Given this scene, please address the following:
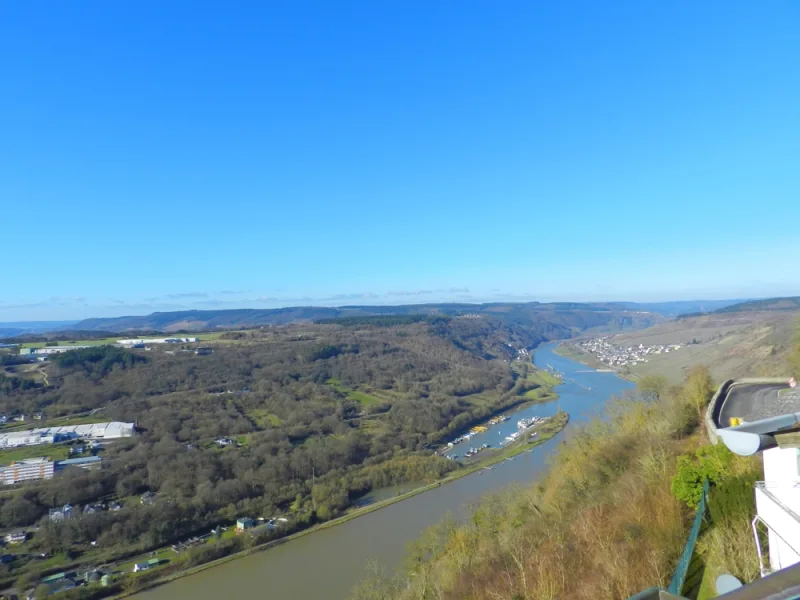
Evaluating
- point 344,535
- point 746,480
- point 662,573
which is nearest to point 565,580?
point 662,573

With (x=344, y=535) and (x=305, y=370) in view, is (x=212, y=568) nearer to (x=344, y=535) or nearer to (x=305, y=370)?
(x=344, y=535)

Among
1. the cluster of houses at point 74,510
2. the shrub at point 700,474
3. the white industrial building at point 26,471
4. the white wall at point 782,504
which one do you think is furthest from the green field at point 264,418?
the white wall at point 782,504

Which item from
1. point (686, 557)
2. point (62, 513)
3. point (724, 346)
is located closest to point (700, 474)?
point (686, 557)

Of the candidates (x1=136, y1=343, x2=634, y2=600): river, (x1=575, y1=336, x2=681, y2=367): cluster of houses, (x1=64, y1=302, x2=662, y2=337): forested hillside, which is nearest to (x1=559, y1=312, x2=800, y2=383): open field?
(x1=575, y1=336, x2=681, y2=367): cluster of houses

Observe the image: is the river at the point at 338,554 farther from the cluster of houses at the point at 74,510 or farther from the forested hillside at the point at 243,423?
the cluster of houses at the point at 74,510

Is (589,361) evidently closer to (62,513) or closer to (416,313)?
(62,513)
